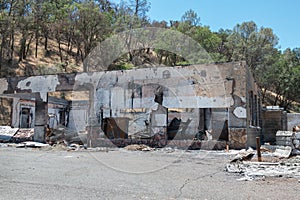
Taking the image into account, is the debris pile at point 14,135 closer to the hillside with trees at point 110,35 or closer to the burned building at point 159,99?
the burned building at point 159,99

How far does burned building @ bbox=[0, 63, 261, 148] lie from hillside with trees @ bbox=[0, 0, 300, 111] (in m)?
15.1

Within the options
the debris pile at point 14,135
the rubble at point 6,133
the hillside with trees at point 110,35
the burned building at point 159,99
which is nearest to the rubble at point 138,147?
the burned building at point 159,99

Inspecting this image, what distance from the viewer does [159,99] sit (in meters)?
17.0

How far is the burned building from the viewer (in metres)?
16.0

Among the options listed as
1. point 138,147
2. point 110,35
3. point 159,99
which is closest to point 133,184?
point 138,147

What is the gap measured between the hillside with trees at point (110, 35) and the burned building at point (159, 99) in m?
15.1

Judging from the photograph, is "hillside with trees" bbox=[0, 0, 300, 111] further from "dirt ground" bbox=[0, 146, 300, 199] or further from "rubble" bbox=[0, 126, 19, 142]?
"dirt ground" bbox=[0, 146, 300, 199]

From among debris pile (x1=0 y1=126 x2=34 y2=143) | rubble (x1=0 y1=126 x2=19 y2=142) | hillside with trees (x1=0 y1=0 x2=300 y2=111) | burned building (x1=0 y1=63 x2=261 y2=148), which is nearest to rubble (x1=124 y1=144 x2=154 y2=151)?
burned building (x1=0 y1=63 x2=261 y2=148)

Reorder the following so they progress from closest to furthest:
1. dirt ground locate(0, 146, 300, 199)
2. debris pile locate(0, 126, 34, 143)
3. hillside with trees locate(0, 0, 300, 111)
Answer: dirt ground locate(0, 146, 300, 199), debris pile locate(0, 126, 34, 143), hillside with trees locate(0, 0, 300, 111)

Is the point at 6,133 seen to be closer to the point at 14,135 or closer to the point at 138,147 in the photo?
the point at 14,135

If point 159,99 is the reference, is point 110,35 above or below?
above

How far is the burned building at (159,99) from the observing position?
15969mm

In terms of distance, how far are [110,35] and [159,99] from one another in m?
21.4

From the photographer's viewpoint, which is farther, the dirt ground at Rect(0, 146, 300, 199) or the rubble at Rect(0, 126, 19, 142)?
the rubble at Rect(0, 126, 19, 142)
